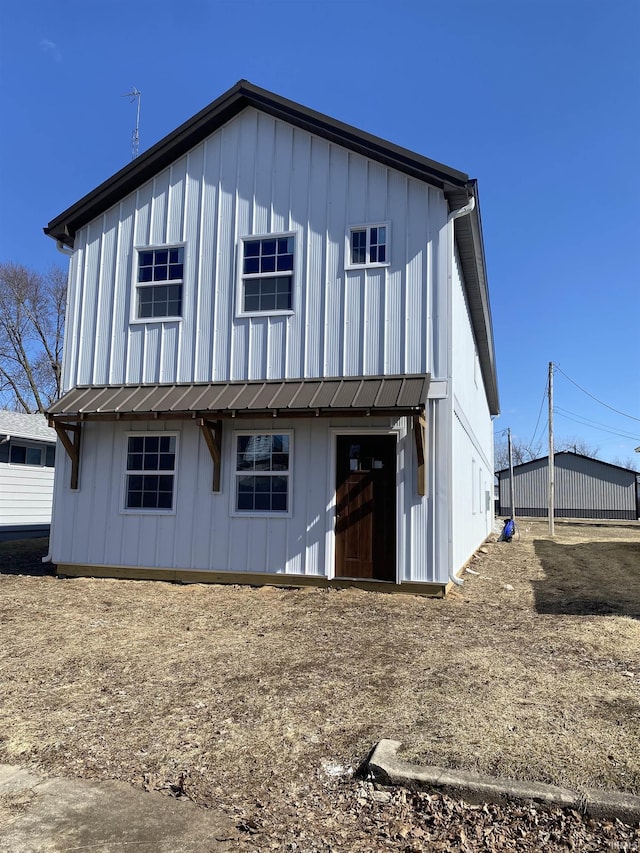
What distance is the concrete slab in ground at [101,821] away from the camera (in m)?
2.89

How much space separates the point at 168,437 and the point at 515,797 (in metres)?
8.27

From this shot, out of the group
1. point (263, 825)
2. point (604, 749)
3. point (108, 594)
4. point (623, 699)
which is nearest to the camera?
point (263, 825)

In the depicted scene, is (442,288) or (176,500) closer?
(442,288)

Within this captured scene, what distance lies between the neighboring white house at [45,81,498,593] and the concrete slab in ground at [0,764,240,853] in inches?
236

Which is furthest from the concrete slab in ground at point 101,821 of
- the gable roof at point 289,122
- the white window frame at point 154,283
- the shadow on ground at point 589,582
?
the gable roof at point 289,122

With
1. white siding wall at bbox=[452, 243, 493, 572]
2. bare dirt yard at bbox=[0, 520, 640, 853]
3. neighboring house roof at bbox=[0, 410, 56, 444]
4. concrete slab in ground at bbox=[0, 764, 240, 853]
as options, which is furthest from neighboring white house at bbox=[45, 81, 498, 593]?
neighboring house roof at bbox=[0, 410, 56, 444]

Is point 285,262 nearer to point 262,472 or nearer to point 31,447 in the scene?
point 262,472

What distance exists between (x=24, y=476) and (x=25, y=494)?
0.53 m

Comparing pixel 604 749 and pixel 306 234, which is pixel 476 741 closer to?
pixel 604 749

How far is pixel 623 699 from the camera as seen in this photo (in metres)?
4.64

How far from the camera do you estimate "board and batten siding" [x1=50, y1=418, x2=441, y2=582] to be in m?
9.18

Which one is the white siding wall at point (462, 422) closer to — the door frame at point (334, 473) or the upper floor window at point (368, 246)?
the door frame at point (334, 473)

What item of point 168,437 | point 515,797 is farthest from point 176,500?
point 515,797

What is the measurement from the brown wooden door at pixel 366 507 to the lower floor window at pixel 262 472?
2.97 ft
